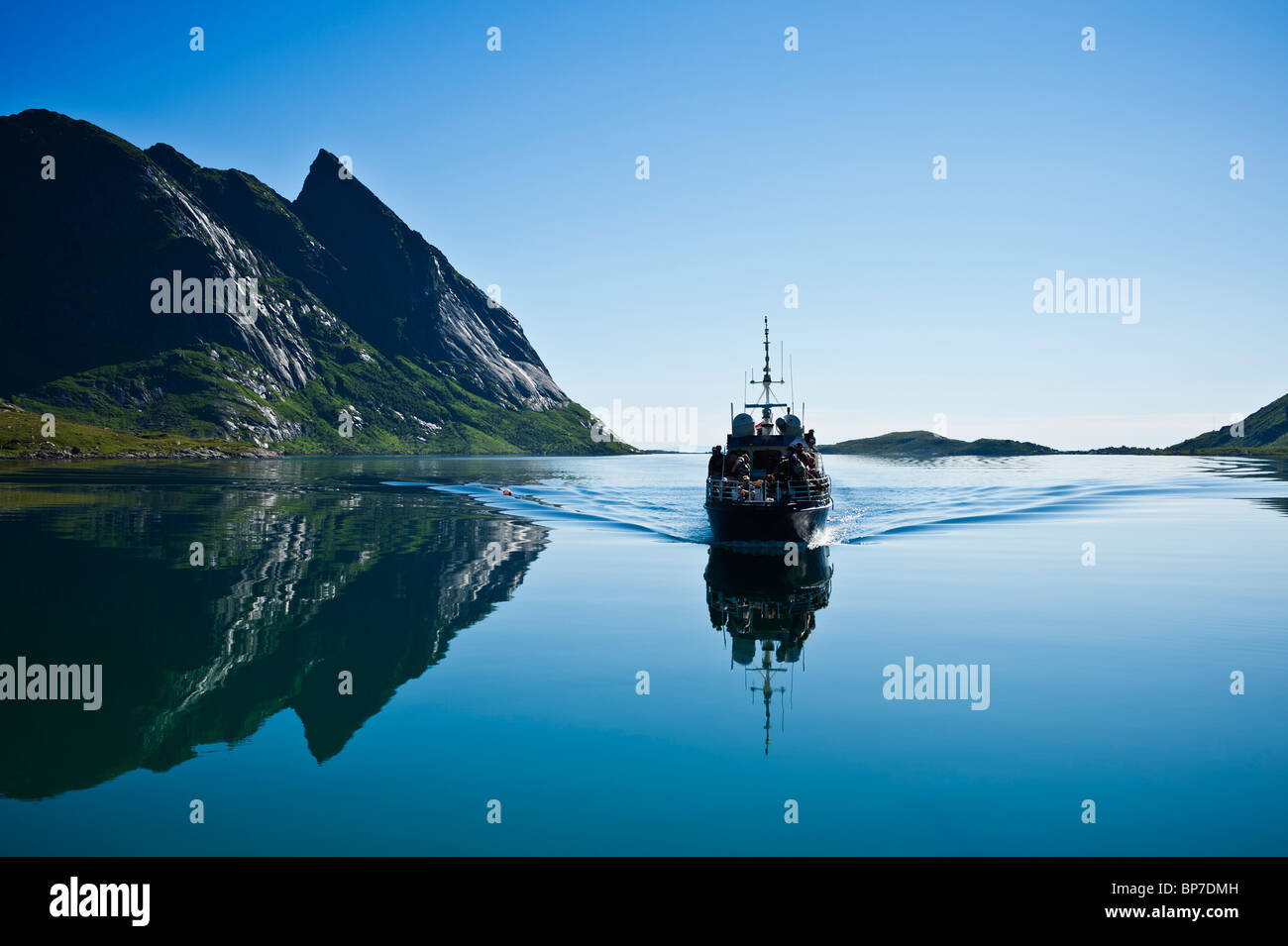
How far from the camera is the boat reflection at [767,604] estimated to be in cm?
1975

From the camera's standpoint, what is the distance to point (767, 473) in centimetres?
4591

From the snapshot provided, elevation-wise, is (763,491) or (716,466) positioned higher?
(716,466)

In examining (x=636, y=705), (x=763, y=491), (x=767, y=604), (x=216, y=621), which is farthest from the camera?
(x=763, y=491)

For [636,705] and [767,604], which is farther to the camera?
[767,604]

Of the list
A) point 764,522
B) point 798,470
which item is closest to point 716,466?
point 798,470

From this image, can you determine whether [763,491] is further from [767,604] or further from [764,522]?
[767,604]

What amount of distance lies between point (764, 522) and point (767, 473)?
307 inches

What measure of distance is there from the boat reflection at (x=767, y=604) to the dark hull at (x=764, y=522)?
3.20 ft

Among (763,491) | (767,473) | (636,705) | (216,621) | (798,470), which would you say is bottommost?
(636,705)

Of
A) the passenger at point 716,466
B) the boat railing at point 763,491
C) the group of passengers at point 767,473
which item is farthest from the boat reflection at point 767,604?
the passenger at point 716,466

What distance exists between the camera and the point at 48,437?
502 ft

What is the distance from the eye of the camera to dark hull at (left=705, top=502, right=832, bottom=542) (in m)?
38.5

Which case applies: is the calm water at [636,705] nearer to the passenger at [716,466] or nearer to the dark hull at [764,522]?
the dark hull at [764,522]
